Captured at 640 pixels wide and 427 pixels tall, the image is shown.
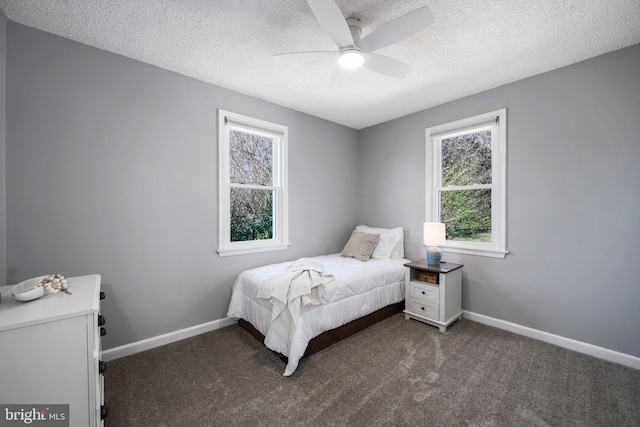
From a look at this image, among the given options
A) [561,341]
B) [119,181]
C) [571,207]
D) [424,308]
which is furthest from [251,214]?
[561,341]

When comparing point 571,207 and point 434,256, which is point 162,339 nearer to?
point 434,256

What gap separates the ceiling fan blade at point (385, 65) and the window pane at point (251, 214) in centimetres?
190

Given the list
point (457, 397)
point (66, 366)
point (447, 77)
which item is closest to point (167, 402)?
point (66, 366)

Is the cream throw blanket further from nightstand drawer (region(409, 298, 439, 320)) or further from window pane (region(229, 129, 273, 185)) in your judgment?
window pane (region(229, 129, 273, 185))

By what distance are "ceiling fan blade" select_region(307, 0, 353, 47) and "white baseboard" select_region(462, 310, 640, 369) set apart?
3.06 m

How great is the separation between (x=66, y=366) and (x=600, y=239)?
3.77 m

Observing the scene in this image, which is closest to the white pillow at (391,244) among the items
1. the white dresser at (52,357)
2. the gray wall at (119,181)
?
the gray wall at (119,181)

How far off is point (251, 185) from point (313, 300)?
1.60m

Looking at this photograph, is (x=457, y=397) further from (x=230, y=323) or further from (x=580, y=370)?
(x=230, y=323)

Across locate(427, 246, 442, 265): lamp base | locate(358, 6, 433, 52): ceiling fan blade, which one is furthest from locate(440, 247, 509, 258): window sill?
locate(358, 6, 433, 52): ceiling fan blade

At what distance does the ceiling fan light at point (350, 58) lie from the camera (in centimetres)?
179

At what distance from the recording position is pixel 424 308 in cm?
281

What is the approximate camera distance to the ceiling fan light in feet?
5.87

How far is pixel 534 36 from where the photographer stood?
6.47ft
